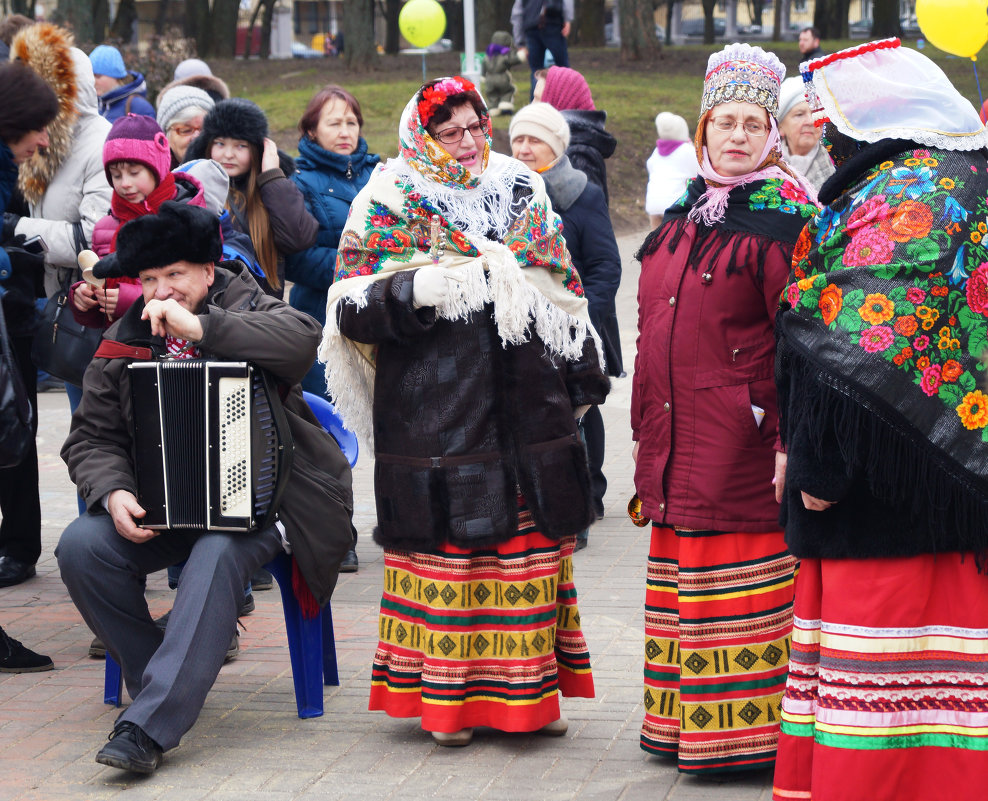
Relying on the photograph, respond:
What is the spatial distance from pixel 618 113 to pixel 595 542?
1591 centimetres

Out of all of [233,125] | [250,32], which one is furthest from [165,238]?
[250,32]

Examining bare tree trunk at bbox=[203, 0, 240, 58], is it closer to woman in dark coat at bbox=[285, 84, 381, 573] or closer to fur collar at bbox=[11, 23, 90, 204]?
woman in dark coat at bbox=[285, 84, 381, 573]

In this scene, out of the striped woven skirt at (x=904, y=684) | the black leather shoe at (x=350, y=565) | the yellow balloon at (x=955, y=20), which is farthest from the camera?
the yellow balloon at (x=955, y=20)

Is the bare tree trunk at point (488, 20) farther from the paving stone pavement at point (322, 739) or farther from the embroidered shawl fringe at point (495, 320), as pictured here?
the embroidered shawl fringe at point (495, 320)

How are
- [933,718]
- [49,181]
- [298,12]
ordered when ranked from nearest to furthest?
[933,718], [49,181], [298,12]

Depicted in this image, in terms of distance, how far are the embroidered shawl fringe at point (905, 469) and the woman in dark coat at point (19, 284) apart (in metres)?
3.39

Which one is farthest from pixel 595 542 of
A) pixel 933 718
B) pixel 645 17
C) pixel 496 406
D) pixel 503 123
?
pixel 645 17

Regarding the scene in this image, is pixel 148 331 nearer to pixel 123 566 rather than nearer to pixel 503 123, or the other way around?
pixel 123 566

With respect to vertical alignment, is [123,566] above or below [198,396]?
below

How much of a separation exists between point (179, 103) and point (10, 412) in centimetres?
269

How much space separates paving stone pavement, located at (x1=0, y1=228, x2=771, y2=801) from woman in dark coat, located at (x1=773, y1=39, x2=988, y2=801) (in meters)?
0.74

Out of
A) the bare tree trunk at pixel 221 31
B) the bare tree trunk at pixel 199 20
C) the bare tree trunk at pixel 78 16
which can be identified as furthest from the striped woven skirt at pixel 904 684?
the bare tree trunk at pixel 221 31

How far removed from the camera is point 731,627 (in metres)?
3.99

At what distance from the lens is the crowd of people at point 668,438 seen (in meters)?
3.27
